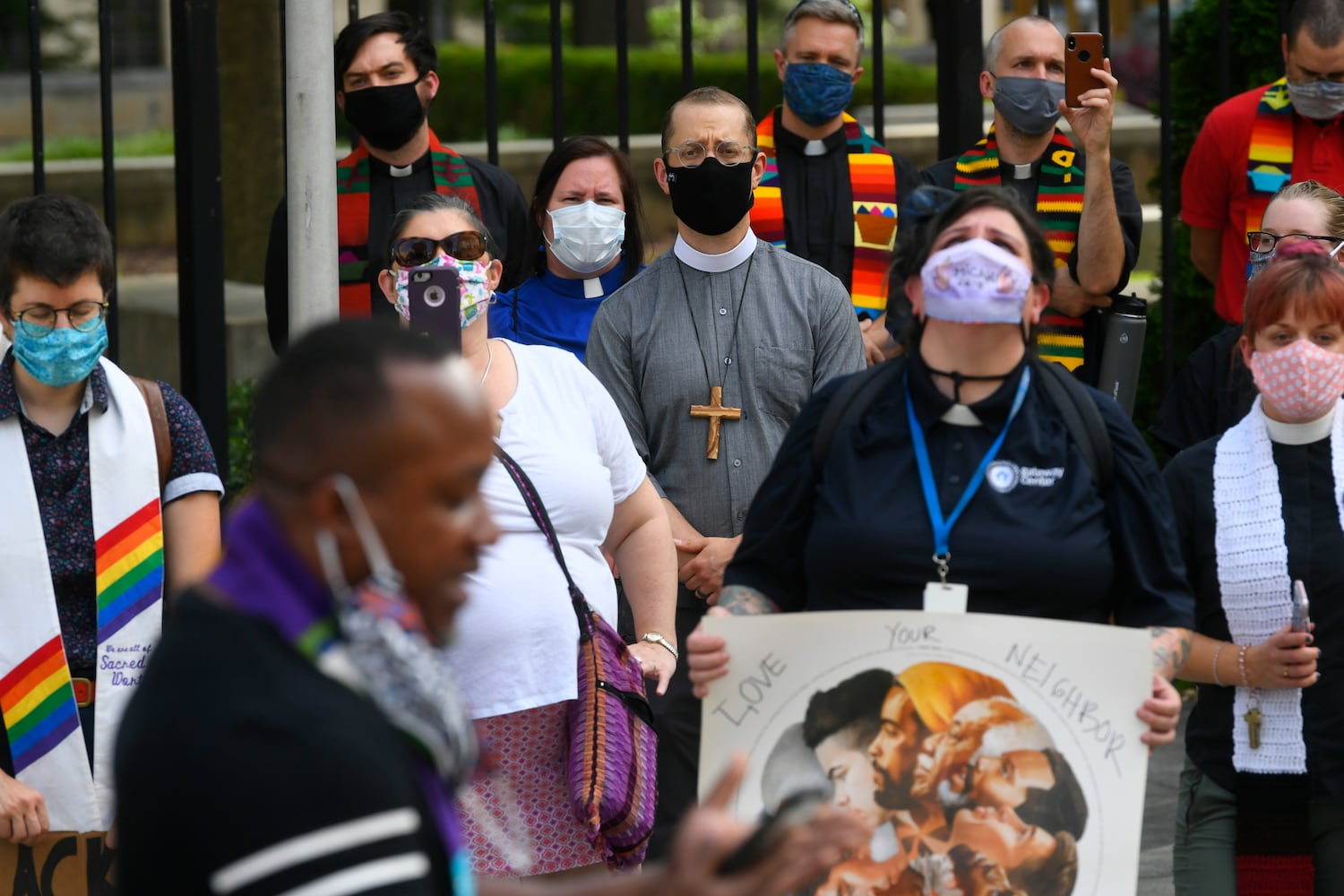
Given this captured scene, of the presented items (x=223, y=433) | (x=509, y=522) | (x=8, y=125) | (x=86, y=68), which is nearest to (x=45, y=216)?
(x=509, y=522)

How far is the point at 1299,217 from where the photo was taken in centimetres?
469

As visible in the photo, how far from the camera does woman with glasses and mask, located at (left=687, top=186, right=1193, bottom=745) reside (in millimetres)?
3068

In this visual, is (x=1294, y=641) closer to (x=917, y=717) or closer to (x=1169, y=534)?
(x=1169, y=534)

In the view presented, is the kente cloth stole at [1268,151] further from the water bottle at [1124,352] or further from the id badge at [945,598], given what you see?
the id badge at [945,598]

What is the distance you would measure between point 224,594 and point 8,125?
2067cm

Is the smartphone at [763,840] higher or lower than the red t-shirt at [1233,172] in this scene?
lower

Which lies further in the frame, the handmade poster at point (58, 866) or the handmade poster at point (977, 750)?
the handmade poster at point (58, 866)

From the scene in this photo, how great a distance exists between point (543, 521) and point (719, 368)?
3.52 feet

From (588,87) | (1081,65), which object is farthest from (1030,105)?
(588,87)

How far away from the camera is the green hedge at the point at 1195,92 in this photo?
6.99m

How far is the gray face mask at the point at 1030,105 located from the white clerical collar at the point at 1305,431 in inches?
75.8

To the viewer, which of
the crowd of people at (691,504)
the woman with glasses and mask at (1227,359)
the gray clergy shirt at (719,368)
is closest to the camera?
the crowd of people at (691,504)

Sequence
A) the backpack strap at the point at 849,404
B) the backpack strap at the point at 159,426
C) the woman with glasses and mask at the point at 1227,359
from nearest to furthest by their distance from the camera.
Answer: the backpack strap at the point at 849,404
the backpack strap at the point at 159,426
the woman with glasses and mask at the point at 1227,359

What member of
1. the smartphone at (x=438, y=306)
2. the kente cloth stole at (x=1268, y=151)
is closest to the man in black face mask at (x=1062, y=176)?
the kente cloth stole at (x=1268, y=151)
